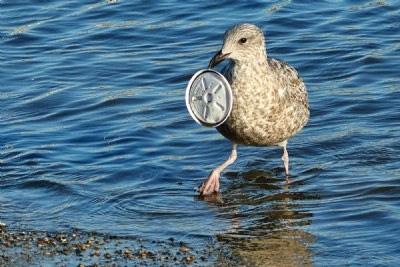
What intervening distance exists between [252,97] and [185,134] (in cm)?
221

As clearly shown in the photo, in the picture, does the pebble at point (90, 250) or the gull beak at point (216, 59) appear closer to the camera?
the pebble at point (90, 250)

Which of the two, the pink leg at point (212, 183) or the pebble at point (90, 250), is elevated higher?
the pebble at point (90, 250)

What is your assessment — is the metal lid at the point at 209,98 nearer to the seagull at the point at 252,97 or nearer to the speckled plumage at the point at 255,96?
the seagull at the point at 252,97

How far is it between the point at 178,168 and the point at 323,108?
2.28 meters

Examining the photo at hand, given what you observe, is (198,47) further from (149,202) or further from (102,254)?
(102,254)

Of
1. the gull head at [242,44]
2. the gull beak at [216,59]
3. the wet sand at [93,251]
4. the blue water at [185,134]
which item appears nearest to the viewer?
the wet sand at [93,251]

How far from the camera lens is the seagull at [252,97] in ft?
29.5

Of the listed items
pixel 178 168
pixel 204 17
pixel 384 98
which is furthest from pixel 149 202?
pixel 204 17

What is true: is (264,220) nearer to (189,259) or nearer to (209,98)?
(209,98)

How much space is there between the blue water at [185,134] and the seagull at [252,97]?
1.44 ft

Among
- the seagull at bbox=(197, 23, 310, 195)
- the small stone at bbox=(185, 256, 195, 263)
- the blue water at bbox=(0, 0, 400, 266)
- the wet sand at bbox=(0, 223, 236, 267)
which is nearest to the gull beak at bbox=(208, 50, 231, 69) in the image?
the seagull at bbox=(197, 23, 310, 195)

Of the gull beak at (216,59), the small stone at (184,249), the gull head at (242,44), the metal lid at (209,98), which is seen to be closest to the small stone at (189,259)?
the small stone at (184,249)

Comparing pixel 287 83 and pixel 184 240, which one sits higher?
pixel 287 83

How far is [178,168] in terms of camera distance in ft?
33.3
